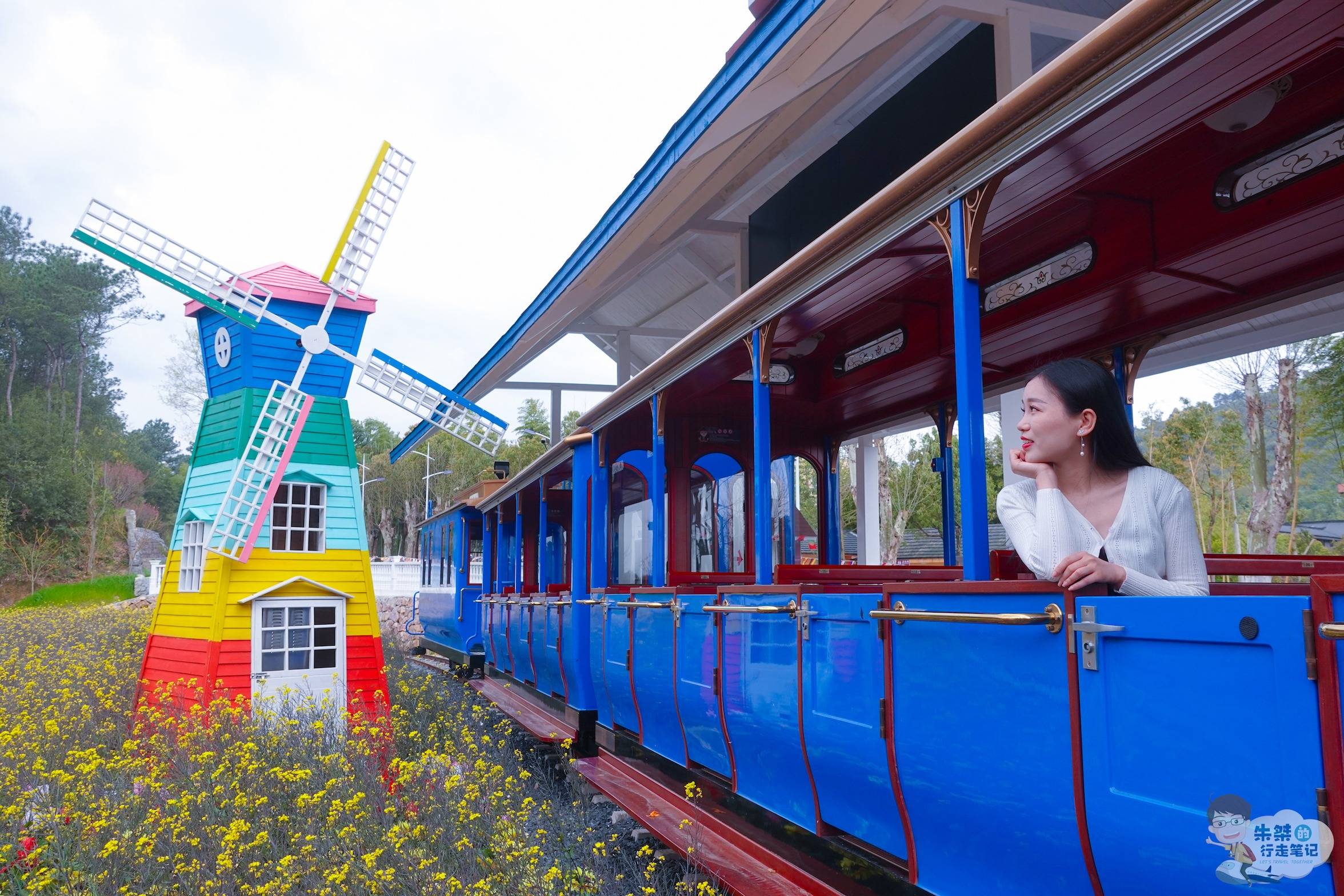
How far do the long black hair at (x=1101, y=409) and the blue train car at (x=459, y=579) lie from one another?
1174 cm

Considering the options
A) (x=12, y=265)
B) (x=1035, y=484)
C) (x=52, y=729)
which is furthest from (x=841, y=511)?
(x=12, y=265)

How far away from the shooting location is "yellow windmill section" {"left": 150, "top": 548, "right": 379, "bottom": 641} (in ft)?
34.5

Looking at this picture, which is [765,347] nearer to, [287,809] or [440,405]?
[287,809]

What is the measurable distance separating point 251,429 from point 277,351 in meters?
1.15

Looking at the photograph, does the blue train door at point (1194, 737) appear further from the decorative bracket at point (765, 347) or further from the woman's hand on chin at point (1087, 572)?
the decorative bracket at point (765, 347)

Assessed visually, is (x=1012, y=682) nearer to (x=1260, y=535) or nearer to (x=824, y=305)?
(x=824, y=305)

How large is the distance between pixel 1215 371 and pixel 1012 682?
235 inches

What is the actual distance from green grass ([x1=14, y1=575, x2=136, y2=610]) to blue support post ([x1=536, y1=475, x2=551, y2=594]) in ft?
88.6

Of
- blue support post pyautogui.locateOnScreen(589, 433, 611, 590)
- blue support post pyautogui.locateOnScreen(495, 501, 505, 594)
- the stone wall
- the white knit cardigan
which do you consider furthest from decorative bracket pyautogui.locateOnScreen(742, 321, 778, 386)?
the stone wall

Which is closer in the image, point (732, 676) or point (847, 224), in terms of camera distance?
point (847, 224)

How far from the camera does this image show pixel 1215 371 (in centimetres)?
760

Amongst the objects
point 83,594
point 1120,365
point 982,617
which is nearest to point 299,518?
point 1120,365

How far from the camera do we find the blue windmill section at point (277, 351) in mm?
11625

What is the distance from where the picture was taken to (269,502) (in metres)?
10.9
